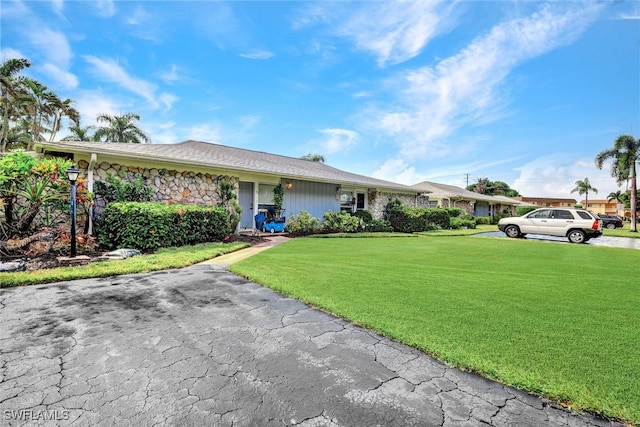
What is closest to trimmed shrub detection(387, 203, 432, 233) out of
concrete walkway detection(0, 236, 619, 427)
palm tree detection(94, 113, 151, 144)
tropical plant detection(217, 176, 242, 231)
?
tropical plant detection(217, 176, 242, 231)

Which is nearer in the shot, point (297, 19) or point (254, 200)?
point (297, 19)

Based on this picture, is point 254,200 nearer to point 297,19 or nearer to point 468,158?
point 297,19

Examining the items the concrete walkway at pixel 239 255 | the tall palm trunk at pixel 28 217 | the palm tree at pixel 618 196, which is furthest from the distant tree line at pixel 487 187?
the tall palm trunk at pixel 28 217

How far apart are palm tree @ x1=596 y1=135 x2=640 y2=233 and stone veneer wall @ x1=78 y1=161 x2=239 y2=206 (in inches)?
1258

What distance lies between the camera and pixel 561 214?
13.7 metres

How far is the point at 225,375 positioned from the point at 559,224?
657 inches

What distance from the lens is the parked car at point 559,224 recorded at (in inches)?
507

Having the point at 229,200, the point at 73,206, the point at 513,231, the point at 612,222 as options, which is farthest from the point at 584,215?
the point at 612,222

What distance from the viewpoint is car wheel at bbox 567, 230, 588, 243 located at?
42.7ft

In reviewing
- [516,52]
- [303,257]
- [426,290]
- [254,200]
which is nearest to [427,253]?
[303,257]

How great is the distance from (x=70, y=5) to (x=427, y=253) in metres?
13.0

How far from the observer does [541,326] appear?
3133 millimetres

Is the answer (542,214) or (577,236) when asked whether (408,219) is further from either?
(577,236)

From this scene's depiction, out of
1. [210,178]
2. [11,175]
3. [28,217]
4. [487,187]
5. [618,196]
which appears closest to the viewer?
[11,175]
